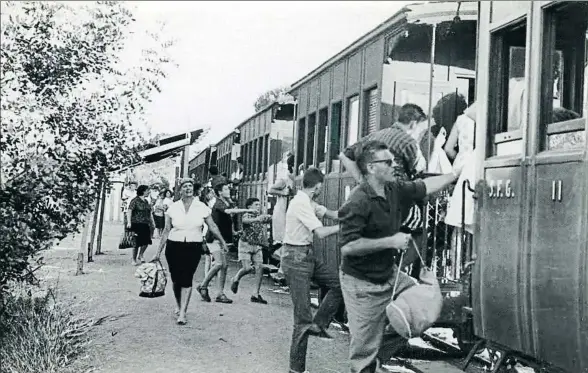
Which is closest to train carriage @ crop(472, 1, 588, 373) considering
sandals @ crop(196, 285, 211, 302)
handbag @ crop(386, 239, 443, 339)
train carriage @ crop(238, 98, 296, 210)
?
handbag @ crop(386, 239, 443, 339)

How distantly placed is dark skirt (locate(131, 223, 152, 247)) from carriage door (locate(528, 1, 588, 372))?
987 cm

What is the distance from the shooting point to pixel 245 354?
6.20m

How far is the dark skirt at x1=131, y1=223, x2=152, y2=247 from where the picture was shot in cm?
1278

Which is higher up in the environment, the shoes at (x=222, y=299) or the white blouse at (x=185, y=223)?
the white blouse at (x=185, y=223)

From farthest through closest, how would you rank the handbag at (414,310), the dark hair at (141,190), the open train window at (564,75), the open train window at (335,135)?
the dark hair at (141,190), the open train window at (335,135), the handbag at (414,310), the open train window at (564,75)

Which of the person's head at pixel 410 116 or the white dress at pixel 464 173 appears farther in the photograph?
the person's head at pixel 410 116

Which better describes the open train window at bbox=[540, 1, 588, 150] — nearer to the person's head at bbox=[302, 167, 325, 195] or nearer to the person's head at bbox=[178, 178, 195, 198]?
the person's head at bbox=[302, 167, 325, 195]

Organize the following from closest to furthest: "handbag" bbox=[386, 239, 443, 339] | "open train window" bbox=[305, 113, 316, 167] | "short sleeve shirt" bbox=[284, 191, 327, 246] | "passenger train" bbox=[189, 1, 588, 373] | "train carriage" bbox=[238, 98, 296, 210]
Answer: "passenger train" bbox=[189, 1, 588, 373], "handbag" bbox=[386, 239, 443, 339], "short sleeve shirt" bbox=[284, 191, 327, 246], "open train window" bbox=[305, 113, 316, 167], "train carriage" bbox=[238, 98, 296, 210]

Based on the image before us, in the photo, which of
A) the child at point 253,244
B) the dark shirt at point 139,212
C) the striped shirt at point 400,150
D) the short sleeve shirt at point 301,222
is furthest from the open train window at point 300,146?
the dark shirt at point 139,212

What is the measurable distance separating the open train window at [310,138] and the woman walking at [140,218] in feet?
15.8

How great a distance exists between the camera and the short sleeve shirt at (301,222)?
5.58 metres

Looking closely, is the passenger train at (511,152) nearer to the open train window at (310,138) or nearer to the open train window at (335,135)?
the open train window at (335,135)

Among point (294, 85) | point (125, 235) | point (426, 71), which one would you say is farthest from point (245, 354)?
point (125, 235)

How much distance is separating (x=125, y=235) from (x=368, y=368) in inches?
435
